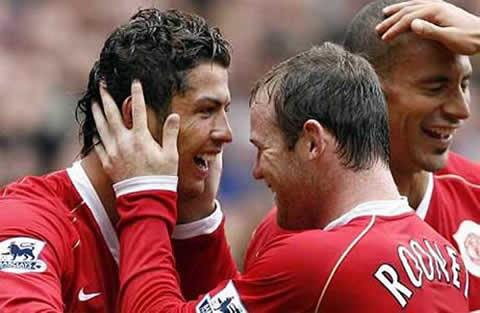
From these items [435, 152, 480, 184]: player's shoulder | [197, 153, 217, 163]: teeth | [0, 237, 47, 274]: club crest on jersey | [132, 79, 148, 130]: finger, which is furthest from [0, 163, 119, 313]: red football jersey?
[435, 152, 480, 184]: player's shoulder

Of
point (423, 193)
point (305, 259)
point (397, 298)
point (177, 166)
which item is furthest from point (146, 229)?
point (423, 193)

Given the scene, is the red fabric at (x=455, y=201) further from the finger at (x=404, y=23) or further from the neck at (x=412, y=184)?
the finger at (x=404, y=23)

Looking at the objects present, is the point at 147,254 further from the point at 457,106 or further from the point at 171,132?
the point at 457,106

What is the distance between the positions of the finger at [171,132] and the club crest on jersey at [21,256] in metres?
0.65

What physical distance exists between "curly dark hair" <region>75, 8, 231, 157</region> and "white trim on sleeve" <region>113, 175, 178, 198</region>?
300mm

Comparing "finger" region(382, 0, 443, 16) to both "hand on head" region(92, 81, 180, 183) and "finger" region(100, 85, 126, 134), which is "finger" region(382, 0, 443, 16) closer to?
"hand on head" region(92, 81, 180, 183)

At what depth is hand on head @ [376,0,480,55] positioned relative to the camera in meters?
5.62

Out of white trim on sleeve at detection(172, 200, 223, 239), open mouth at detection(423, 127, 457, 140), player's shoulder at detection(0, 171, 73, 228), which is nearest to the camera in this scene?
player's shoulder at detection(0, 171, 73, 228)

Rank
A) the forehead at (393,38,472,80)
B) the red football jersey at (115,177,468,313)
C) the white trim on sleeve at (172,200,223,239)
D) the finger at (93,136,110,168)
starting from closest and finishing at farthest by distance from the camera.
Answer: the red football jersey at (115,177,468,313) → the finger at (93,136,110,168) → the white trim on sleeve at (172,200,223,239) → the forehead at (393,38,472,80)

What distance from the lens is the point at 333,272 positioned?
4.53m

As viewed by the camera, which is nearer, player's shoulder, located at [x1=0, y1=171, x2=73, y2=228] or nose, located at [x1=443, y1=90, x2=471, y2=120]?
player's shoulder, located at [x1=0, y1=171, x2=73, y2=228]

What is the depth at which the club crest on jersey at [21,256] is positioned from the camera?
472 cm

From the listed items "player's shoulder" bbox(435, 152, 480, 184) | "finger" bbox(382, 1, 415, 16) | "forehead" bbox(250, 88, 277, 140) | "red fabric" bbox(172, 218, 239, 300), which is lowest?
"red fabric" bbox(172, 218, 239, 300)

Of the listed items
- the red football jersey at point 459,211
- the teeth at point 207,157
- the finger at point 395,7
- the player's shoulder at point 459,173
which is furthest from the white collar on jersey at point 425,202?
the teeth at point 207,157
